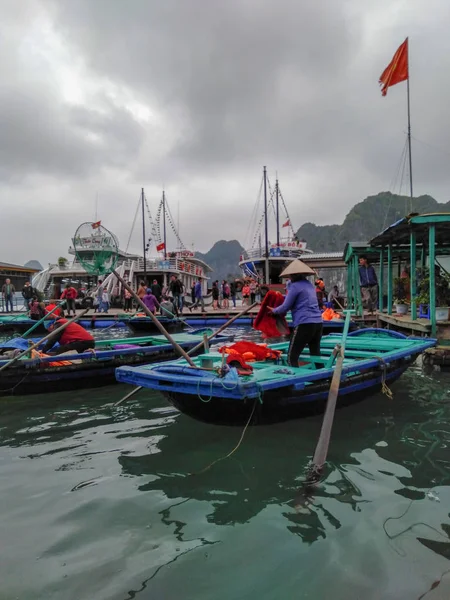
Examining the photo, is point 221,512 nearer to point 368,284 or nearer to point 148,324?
point 148,324

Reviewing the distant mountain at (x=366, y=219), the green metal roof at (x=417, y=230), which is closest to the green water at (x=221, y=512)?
the green metal roof at (x=417, y=230)

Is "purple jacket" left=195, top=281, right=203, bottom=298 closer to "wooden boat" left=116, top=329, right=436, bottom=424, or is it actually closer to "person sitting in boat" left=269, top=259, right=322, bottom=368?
"wooden boat" left=116, top=329, right=436, bottom=424

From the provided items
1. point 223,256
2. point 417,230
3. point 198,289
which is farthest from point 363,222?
point 417,230

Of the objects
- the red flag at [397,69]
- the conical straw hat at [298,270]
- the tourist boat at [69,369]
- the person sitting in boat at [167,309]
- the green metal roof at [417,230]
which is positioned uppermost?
the red flag at [397,69]

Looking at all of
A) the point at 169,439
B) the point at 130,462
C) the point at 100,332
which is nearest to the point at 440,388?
the point at 169,439

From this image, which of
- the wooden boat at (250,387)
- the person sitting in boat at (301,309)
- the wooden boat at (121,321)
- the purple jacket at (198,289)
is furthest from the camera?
the purple jacket at (198,289)

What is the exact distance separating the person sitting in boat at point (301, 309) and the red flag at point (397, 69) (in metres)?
12.2

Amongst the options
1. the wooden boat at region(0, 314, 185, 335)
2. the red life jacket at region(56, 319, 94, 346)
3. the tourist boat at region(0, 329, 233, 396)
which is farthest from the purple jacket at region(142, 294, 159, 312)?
the red life jacket at region(56, 319, 94, 346)

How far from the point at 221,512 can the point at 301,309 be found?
2999 millimetres

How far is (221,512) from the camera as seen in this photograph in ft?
12.0

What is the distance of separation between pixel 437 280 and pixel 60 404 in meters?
8.58

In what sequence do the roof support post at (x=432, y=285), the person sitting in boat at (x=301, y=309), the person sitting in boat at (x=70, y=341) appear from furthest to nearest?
1. the roof support post at (x=432, y=285)
2. the person sitting in boat at (x=70, y=341)
3. the person sitting in boat at (x=301, y=309)

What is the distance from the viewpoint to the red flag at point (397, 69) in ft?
47.3

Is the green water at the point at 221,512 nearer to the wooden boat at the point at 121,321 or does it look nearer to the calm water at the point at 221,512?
the calm water at the point at 221,512
